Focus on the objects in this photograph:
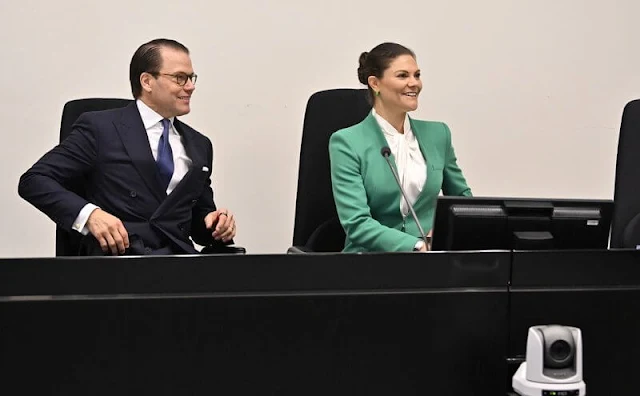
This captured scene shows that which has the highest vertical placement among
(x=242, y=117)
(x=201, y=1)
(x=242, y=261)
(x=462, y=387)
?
(x=201, y=1)

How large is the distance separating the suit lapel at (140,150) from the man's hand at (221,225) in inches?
5.3

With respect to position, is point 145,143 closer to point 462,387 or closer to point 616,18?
point 462,387

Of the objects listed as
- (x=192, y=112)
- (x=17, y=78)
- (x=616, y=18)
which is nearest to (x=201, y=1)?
(x=192, y=112)

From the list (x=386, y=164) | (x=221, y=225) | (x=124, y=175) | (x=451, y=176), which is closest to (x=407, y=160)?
(x=386, y=164)

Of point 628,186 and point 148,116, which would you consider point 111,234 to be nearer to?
point 148,116

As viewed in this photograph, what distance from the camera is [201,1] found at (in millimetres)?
2953

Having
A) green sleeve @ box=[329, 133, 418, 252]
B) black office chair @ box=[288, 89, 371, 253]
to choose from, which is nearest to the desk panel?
green sleeve @ box=[329, 133, 418, 252]

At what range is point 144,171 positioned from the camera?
2.25 m

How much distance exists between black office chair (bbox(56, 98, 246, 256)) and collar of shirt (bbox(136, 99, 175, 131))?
0.09 m

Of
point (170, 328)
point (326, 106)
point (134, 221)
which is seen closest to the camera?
point (170, 328)

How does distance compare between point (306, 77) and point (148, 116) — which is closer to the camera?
point (148, 116)

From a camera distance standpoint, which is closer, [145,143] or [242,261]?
[242,261]

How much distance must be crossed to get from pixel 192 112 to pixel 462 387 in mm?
1868

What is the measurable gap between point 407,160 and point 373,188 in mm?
139
